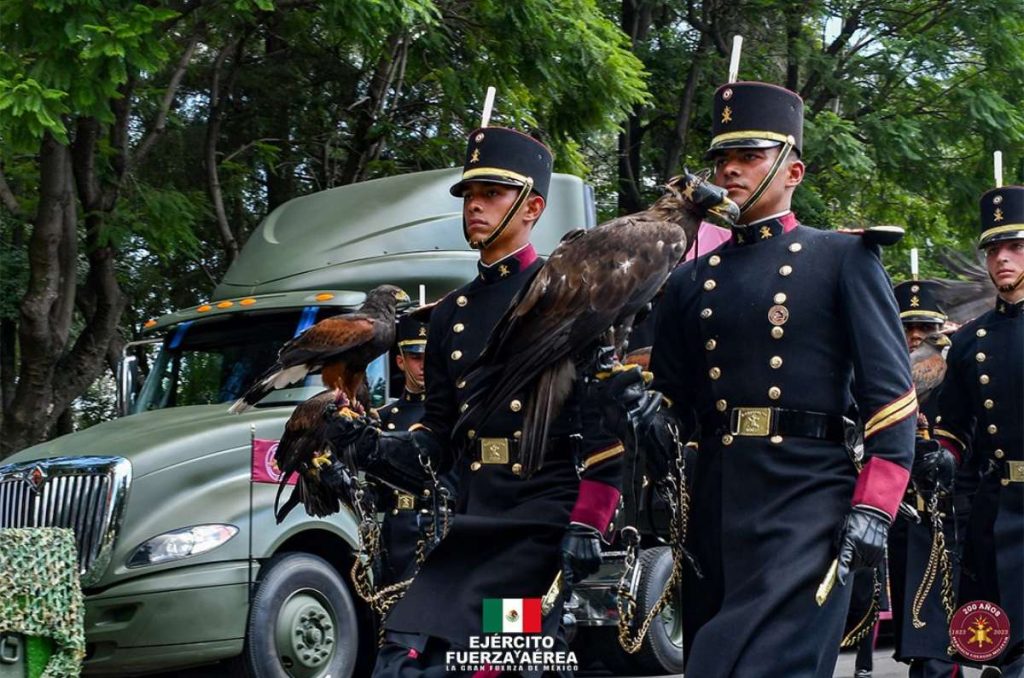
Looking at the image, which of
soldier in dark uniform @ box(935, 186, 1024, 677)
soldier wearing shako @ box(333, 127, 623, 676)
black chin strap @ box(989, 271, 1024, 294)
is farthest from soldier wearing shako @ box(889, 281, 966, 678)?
soldier wearing shako @ box(333, 127, 623, 676)

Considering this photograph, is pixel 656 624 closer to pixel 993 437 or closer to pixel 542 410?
pixel 993 437

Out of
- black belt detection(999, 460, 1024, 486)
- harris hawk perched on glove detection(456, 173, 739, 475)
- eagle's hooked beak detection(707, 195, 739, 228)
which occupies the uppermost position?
eagle's hooked beak detection(707, 195, 739, 228)

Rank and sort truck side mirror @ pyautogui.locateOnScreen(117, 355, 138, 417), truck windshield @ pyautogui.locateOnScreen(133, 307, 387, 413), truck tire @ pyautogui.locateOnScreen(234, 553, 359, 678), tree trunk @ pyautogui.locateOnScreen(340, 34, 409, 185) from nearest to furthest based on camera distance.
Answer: truck tire @ pyautogui.locateOnScreen(234, 553, 359, 678)
truck windshield @ pyautogui.locateOnScreen(133, 307, 387, 413)
truck side mirror @ pyautogui.locateOnScreen(117, 355, 138, 417)
tree trunk @ pyautogui.locateOnScreen(340, 34, 409, 185)

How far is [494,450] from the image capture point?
544 centimetres

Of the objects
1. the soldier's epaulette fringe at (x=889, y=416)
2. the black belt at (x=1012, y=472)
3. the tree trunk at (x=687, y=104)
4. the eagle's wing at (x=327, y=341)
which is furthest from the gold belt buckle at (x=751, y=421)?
the tree trunk at (x=687, y=104)

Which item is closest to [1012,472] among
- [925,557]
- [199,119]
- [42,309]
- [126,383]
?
[925,557]

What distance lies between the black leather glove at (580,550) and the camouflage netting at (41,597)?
4192 millimetres

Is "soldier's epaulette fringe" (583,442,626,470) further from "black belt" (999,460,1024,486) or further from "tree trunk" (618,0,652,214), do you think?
"tree trunk" (618,0,652,214)

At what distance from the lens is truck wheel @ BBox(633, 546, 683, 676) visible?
10680 millimetres

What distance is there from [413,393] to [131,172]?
6387mm

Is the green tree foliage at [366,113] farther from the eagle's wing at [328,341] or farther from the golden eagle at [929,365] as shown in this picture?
the golden eagle at [929,365]

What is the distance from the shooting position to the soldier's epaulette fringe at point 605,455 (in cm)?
518

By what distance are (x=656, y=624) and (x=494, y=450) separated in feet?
18.4

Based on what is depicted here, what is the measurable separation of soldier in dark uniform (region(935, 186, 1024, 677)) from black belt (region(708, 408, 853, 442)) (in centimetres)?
311
